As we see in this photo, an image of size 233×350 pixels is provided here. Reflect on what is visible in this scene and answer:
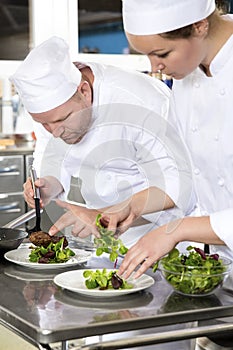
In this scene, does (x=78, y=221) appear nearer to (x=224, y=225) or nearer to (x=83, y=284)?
(x=83, y=284)

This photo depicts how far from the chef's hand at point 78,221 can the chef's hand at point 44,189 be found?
0.21 metres

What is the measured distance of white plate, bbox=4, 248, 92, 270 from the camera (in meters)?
1.78

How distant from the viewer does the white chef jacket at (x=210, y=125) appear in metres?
1.83

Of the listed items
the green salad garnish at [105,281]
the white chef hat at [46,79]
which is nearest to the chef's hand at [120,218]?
the green salad garnish at [105,281]

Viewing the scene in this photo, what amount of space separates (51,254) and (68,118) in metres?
0.47

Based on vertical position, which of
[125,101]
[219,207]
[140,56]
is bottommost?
[140,56]

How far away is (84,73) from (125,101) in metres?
0.16

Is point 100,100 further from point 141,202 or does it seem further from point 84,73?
point 141,202

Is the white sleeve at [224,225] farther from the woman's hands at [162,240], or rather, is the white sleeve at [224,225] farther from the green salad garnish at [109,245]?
the green salad garnish at [109,245]

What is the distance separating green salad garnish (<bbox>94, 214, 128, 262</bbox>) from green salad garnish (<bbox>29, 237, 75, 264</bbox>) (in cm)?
13

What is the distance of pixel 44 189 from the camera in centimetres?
230

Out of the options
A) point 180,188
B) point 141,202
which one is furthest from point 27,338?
point 180,188

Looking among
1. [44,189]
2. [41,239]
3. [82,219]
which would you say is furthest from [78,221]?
[44,189]

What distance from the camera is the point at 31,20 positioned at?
4.59m
